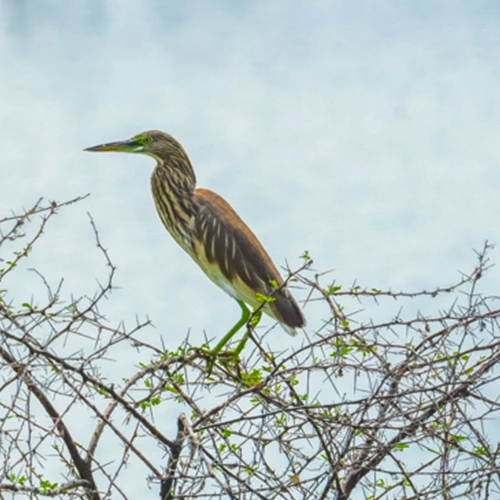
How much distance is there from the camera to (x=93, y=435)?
2.89m

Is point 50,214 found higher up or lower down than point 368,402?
higher up

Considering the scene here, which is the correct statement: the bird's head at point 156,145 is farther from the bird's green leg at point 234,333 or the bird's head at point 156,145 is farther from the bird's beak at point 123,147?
the bird's green leg at point 234,333

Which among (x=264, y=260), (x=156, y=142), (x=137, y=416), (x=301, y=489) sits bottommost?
(x=301, y=489)

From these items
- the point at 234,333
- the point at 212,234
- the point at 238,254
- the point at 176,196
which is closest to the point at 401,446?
the point at 234,333

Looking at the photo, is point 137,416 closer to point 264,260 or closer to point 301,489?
point 301,489

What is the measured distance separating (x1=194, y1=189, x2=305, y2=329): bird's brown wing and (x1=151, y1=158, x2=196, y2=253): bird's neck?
9 cm

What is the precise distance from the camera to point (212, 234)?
13.2 ft

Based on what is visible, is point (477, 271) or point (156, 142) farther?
point (156, 142)

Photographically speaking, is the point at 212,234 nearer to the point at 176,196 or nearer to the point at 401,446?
the point at 176,196

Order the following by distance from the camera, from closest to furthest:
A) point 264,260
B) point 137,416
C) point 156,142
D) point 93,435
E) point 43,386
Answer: point 43,386, point 137,416, point 93,435, point 264,260, point 156,142

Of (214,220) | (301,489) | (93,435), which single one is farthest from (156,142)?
(301,489)

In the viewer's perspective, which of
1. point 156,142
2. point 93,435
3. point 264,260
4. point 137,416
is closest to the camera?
point 137,416

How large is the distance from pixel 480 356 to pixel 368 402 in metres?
0.58

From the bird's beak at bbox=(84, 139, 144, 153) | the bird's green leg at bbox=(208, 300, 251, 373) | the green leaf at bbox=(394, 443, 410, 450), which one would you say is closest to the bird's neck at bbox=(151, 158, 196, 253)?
the bird's beak at bbox=(84, 139, 144, 153)
